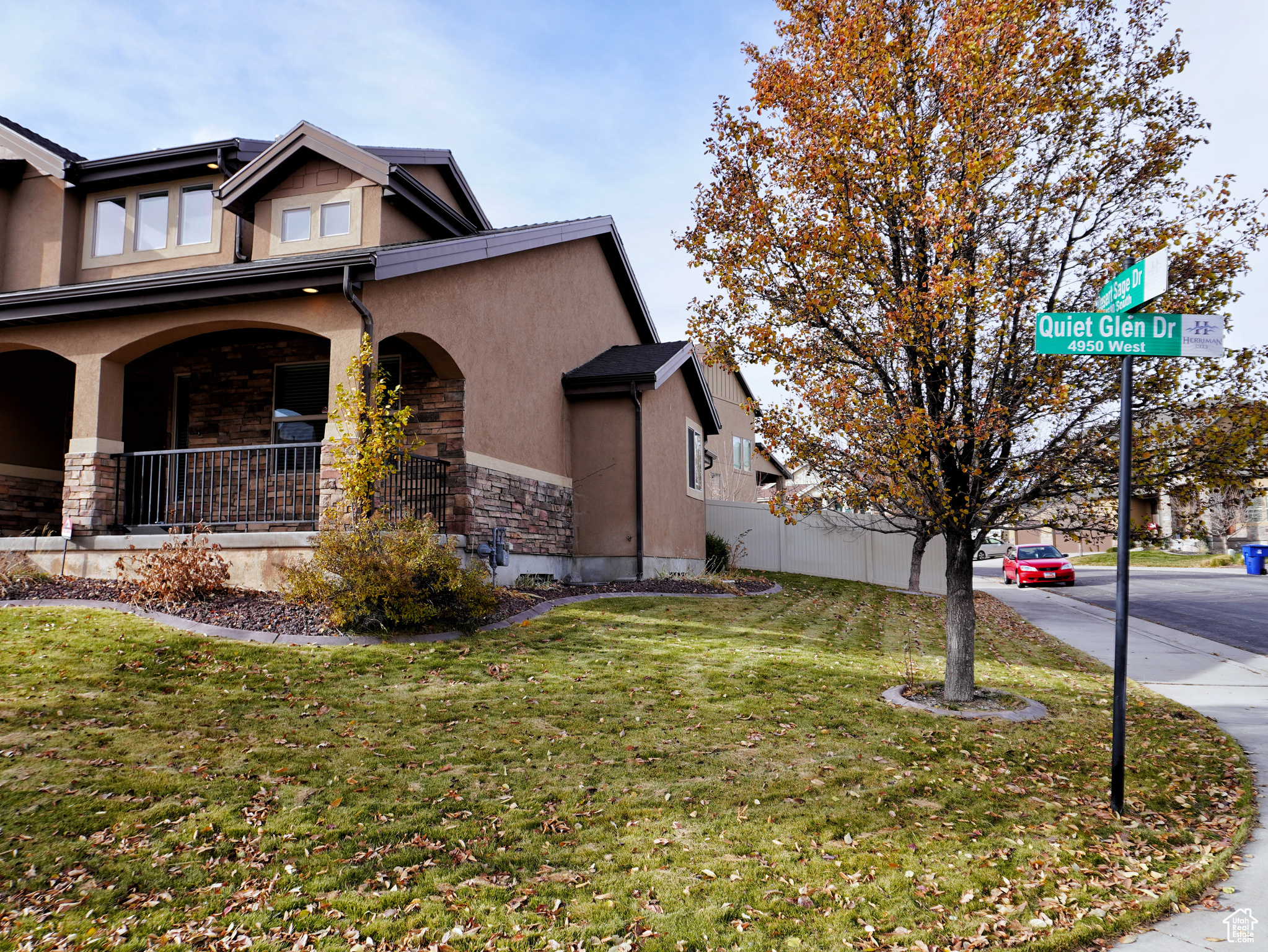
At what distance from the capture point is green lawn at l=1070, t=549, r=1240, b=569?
37562mm

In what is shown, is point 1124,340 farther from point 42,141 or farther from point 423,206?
point 42,141

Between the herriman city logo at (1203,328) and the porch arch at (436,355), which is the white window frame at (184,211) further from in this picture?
the herriman city logo at (1203,328)

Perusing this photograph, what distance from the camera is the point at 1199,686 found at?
9102 mm

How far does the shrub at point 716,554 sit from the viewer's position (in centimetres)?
1980

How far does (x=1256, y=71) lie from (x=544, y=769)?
906cm

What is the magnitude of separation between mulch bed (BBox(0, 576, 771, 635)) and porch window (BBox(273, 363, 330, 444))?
3795mm

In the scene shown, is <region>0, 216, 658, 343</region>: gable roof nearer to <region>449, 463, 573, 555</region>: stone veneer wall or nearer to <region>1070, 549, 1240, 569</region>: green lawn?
<region>449, 463, 573, 555</region>: stone veneer wall

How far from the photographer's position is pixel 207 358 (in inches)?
553

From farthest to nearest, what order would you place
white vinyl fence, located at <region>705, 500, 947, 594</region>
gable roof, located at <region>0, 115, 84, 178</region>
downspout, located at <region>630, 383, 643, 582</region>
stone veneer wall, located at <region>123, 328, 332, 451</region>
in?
1. white vinyl fence, located at <region>705, 500, 947, 594</region>
2. downspout, located at <region>630, 383, 643, 582</region>
3. gable roof, located at <region>0, 115, 84, 178</region>
4. stone veneer wall, located at <region>123, 328, 332, 451</region>

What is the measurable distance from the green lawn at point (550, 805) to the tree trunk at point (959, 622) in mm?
839

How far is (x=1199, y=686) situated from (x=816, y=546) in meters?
14.7

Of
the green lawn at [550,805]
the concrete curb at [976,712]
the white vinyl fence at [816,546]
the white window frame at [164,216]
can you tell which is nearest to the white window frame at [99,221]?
the white window frame at [164,216]

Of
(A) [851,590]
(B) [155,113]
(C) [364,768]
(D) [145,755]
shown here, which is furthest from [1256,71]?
(B) [155,113]

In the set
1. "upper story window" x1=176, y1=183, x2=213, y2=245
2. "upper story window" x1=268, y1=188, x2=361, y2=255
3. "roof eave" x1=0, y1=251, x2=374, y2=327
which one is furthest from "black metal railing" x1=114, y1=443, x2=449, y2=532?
"upper story window" x1=176, y1=183, x2=213, y2=245
